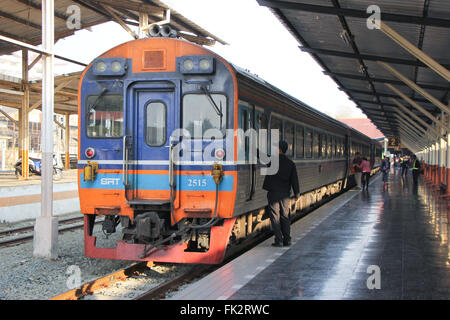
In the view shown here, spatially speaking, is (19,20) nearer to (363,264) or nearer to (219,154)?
(219,154)

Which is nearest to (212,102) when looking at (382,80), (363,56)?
(363,56)

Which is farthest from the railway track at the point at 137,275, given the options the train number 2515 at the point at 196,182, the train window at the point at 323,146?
the train window at the point at 323,146

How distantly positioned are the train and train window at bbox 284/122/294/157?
112 inches

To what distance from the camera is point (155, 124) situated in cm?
801

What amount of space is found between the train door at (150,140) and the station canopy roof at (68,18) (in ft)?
31.0

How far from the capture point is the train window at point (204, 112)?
305 inches

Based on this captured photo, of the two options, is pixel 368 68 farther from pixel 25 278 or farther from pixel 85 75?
pixel 25 278

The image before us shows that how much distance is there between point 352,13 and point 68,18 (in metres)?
12.7

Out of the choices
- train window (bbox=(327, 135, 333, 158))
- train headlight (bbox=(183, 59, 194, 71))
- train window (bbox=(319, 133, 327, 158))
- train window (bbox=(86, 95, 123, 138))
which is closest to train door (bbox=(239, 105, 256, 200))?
train headlight (bbox=(183, 59, 194, 71))

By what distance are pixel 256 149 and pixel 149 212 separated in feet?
7.46

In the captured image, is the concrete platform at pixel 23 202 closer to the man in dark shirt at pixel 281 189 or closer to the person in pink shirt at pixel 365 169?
the man in dark shirt at pixel 281 189

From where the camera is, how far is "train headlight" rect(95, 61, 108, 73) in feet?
26.7

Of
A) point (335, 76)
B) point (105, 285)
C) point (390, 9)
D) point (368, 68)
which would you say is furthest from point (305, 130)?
point (105, 285)

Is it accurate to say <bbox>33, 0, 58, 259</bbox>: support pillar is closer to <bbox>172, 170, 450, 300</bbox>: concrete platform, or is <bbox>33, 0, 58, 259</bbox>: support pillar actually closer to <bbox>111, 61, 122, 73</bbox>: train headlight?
<bbox>111, 61, 122, 73</bbox>: train headlight
